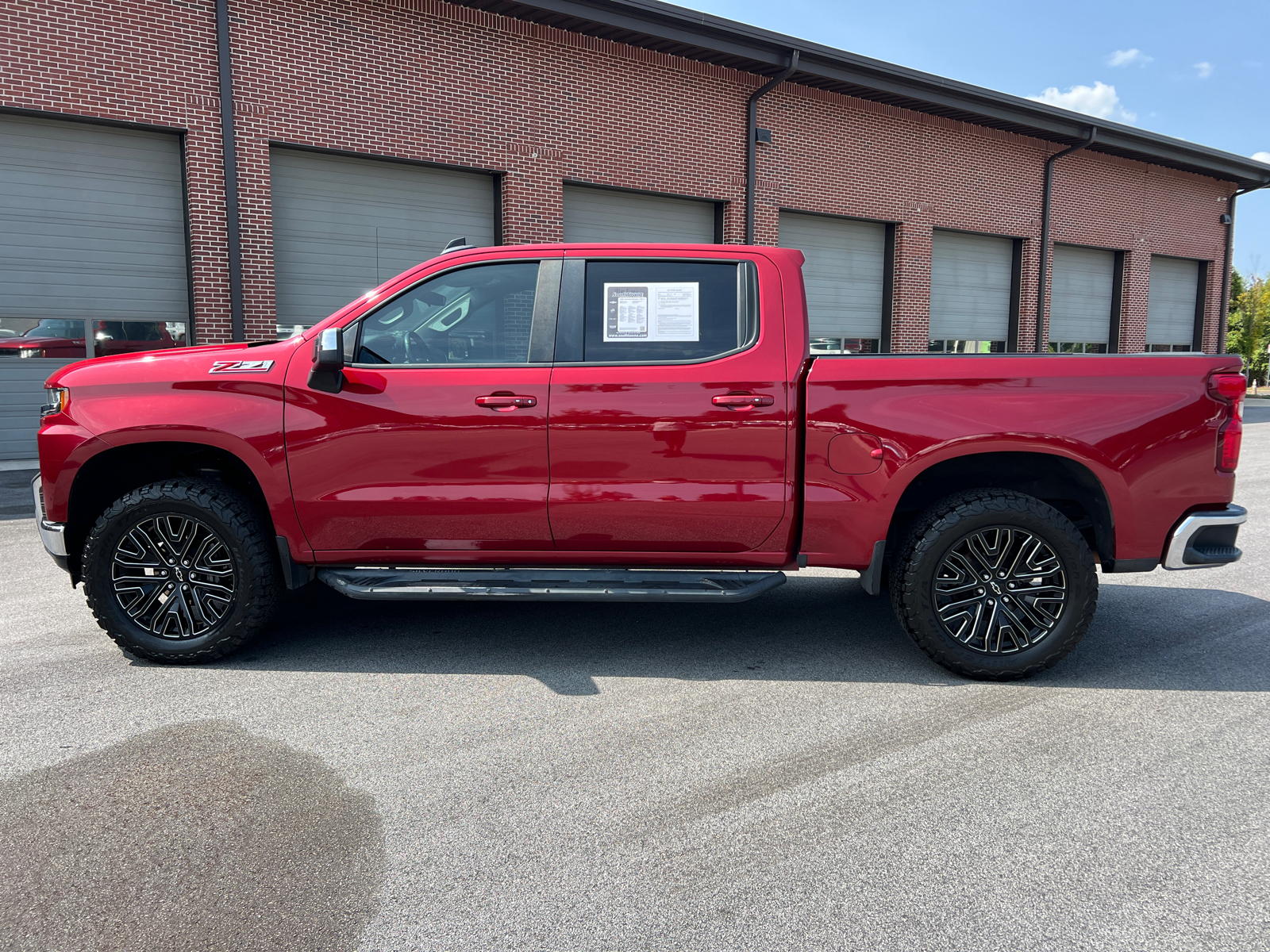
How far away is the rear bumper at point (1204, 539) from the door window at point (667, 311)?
219 cm

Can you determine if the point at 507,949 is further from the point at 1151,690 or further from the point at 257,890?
the point at 1151,690

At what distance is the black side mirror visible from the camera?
3963 millimetres

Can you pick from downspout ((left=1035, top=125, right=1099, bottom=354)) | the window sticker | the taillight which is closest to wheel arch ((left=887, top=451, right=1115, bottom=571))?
the taillight

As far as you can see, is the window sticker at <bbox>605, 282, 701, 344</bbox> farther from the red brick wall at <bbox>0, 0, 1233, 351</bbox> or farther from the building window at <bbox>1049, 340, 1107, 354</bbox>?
the building window at <bbox>1049, 340, 1107, 354</bbox>

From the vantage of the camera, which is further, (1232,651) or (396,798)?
(1232,651)

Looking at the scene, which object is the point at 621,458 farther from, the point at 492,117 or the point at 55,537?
the point at 492,117

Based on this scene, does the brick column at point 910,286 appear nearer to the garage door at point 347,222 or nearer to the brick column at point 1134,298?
the brick column at point 1134,298

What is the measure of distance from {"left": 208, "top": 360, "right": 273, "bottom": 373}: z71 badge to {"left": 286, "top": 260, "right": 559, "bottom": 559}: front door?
0.12 meters

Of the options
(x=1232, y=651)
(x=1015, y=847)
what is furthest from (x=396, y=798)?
(x=1232, y=651)

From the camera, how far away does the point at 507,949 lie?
2.18 meters

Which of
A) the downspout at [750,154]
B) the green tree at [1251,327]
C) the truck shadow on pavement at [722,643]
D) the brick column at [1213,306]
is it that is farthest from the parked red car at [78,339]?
the green tree at [1251,327]

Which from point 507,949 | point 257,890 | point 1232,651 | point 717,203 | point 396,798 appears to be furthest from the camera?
point 717,203

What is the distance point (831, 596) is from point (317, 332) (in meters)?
3.46

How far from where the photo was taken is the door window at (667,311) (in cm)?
418
